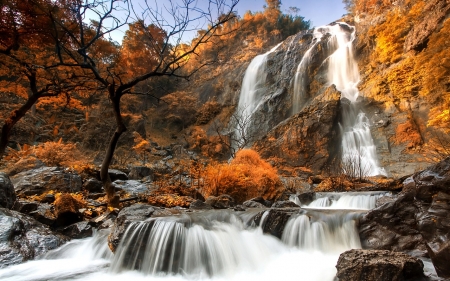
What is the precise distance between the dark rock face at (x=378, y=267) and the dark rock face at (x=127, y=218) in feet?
11.5

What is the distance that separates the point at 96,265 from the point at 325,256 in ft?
13.6

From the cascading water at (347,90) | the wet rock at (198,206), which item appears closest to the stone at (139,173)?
the wet rock at (198,206)

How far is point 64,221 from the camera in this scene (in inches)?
248

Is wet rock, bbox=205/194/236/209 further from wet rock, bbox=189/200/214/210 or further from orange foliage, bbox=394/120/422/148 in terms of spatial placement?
orange foliage, bbox=394/120/422/148

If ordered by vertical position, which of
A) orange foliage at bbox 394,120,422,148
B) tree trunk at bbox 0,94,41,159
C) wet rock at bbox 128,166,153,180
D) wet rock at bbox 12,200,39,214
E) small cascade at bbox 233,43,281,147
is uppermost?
small cascade at bbox 233,43,281,147

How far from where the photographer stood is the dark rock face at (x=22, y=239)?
4574mm

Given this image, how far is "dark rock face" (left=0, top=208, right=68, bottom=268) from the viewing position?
457 centimetres

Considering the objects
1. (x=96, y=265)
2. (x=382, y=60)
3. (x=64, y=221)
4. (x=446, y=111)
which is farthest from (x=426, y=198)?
(x=382, y=60)

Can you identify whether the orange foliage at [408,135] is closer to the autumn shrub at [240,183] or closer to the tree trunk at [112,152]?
the autumn shrub at [240,183]

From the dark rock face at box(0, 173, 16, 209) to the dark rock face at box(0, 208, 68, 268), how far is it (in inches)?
31.1

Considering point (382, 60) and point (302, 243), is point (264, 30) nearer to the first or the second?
point (382, 60)

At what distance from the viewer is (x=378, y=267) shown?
9.98 feet

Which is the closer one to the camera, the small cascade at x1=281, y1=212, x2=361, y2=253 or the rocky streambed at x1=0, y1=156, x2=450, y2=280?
the rocky streambed at x1=0, y1=156, x2=450, y2=280

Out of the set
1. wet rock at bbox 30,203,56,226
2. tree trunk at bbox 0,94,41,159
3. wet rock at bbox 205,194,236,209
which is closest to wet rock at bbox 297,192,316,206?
wet rock at bbox 205,194,236,209
